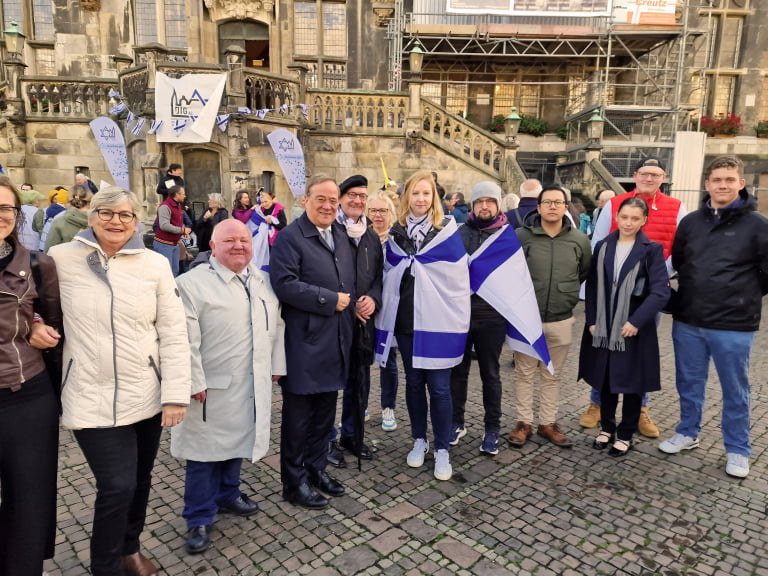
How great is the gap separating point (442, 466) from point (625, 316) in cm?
178

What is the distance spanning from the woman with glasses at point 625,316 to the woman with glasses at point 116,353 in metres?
3.12

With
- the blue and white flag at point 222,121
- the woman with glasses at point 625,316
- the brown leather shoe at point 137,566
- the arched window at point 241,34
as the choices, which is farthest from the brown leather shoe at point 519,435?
the arched window at point 241,34

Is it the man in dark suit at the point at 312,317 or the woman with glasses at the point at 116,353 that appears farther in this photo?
the man in dark suit at the point at 312,317

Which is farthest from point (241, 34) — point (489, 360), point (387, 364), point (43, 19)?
point (489, 360)

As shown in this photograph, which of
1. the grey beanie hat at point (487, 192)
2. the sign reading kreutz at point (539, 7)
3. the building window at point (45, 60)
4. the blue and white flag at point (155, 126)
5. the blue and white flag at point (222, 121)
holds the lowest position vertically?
the grey beanie hat at point (487, 192)

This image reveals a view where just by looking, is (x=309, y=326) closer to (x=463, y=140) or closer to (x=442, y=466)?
(x=442, y=466)

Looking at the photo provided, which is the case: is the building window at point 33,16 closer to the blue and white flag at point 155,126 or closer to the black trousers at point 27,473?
the blue and white flag at point 155,126

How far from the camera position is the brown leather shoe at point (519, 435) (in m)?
4.45

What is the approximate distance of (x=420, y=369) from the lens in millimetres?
3955

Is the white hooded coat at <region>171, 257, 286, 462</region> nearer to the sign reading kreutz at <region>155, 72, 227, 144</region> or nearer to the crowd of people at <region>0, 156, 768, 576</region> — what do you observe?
the crowd of people at <region>0, 156, 768, 576</region>

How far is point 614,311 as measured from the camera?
13.9 feet

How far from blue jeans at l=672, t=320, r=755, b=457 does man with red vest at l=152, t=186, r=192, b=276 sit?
7.18 metres

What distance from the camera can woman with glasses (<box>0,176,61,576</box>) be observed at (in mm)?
2250

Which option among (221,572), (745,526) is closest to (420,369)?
(221,572)
